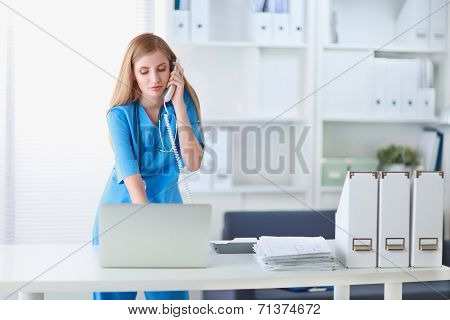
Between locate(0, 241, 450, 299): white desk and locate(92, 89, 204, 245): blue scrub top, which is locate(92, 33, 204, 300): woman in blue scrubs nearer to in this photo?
locate(92, 89, 204, 245): blue scrub top

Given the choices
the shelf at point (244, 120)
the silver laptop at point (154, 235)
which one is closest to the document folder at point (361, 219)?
the silver laptop at point (154, 235)

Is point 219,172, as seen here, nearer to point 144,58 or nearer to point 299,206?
point 299,206

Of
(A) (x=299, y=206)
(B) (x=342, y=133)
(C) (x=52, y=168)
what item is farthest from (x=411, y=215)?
(C) (x=52, y=168)

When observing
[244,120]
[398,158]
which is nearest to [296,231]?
[244,120]

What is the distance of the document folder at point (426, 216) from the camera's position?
66.6 inches

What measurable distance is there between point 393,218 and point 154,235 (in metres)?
0.63

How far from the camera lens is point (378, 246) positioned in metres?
1.69

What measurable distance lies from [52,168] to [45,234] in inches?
13.7

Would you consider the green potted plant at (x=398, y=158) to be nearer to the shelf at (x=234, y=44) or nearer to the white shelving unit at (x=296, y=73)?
the white shelving unit at (x=296, y=73)

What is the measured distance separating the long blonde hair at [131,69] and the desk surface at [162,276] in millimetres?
545

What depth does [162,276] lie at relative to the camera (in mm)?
1564

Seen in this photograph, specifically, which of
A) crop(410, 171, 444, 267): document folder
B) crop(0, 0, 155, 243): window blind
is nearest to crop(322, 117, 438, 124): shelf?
crop(0, 0, 155, 243): window blind

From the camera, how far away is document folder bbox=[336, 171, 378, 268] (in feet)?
5.50

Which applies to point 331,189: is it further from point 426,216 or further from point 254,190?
point 426,216
